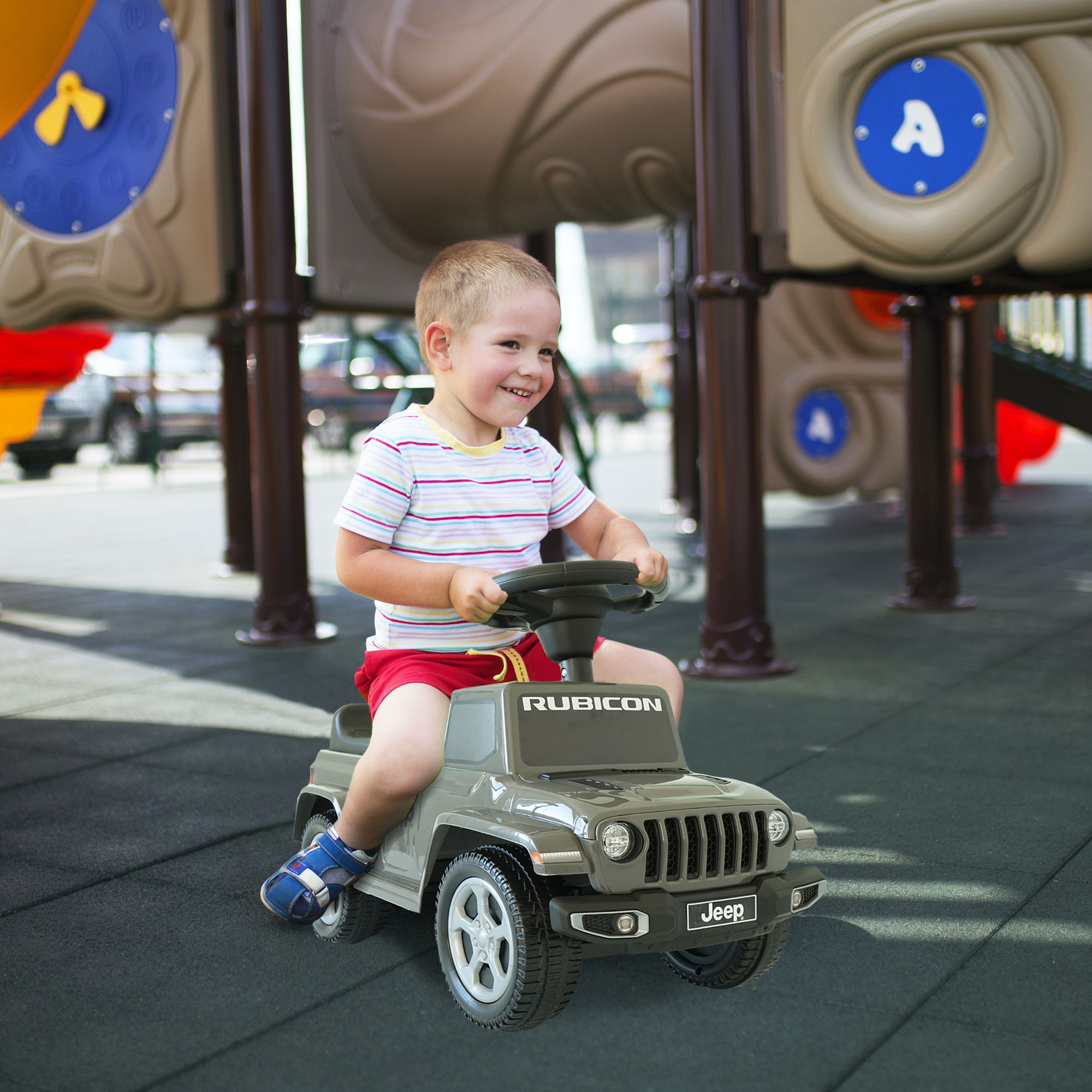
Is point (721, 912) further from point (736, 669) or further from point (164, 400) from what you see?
point (164, 400)

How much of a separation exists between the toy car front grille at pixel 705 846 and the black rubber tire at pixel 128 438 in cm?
1951

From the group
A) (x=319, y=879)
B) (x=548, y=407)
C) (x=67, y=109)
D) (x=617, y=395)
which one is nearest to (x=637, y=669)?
(x=319, y=879)

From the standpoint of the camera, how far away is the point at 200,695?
5234 millimetres

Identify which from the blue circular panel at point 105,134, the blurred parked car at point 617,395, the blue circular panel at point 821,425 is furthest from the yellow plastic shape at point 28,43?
the blurred parked car at point 617,395

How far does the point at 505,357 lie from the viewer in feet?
8.26

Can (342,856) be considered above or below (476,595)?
below

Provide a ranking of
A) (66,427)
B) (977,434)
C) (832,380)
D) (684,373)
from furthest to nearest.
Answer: (66,427) < (832,380) < (684,373) < (977,434)

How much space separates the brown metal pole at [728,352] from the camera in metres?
5.34

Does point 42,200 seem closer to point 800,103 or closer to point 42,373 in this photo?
point 42,373

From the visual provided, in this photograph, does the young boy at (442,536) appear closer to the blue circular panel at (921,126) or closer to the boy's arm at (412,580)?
the boy's arm at (412,580)

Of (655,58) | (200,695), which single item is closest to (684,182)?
(655,58)

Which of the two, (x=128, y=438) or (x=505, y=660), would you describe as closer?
(x=505, y=660)

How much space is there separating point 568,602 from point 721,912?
593mm

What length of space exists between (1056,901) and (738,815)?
3.22 feet
